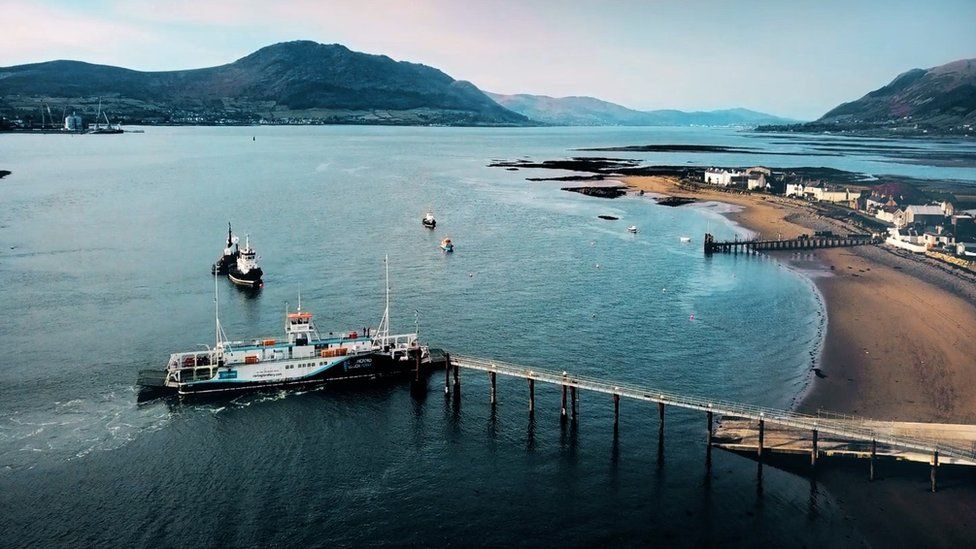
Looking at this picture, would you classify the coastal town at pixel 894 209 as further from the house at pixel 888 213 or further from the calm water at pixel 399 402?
the calm water at pixel 399 402

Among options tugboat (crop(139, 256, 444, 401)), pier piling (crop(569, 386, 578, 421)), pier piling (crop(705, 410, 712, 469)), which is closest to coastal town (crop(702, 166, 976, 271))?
pier piling (crop(705, 410, 712, 469))

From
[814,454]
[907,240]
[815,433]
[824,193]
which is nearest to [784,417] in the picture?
[815,433]

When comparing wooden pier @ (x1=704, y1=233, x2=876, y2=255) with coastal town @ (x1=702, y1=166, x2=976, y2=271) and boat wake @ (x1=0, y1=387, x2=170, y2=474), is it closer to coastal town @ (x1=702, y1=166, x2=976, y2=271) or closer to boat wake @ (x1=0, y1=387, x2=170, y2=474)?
coastal town @ (x1=702, y1=166, x2=976, y2=271)

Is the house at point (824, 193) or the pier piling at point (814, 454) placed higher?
the house at point (824, 193)

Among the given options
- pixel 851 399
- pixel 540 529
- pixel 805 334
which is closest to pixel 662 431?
pixel 540 529

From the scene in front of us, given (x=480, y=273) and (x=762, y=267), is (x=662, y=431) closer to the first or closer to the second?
→ (x=480, y=273)

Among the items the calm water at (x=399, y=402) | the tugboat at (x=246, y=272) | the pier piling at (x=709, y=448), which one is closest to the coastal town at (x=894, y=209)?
the calm water at (x=399, y=402)
